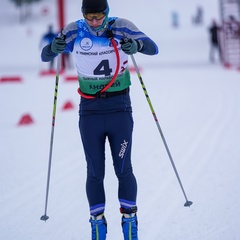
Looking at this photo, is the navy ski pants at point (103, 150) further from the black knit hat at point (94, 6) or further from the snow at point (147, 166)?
the black knit hat at point (94, 6)

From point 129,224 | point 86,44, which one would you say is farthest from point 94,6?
point 129,224

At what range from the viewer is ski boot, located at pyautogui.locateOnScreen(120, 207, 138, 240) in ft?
12.0

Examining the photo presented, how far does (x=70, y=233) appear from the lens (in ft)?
14.0

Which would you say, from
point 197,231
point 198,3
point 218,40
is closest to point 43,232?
point 197,231

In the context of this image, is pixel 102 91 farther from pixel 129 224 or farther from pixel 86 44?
pixel 129 224

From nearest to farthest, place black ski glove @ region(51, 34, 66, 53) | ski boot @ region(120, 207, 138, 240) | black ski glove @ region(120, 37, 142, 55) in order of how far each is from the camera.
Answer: black ski glove @ region(120, 37, 142, 55), black ski glove @ region(51, 34, 66, 53), ski boot @ region(120, 207, 138, 240)

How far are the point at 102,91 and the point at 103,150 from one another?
1.38 ft

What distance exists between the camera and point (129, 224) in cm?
367

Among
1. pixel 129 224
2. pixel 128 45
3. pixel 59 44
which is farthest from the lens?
pixel 129 224

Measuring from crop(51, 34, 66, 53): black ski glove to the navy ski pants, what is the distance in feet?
1.62

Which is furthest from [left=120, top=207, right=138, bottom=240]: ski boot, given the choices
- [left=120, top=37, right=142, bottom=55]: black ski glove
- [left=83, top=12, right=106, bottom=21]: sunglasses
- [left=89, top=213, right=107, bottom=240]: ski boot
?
[left=83, top=12, right=106, bottom=21]: sunglasses

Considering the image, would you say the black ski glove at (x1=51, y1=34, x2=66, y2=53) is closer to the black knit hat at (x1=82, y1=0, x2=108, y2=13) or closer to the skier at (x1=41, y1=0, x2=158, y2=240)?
the skier at (x1=41, y1=0, x2=158, y2=240)

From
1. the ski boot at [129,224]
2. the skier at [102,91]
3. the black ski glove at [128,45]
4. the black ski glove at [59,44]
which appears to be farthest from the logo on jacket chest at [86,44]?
the ski boot at [129,224]

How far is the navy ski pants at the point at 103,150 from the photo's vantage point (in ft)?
11.8
